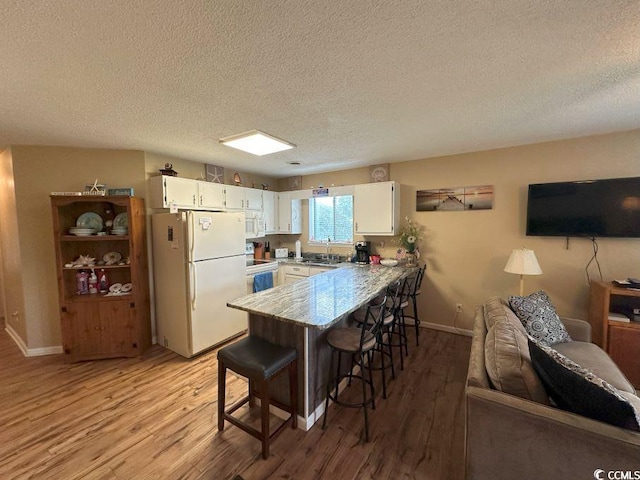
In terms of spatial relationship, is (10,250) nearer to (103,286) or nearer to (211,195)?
(103,286)

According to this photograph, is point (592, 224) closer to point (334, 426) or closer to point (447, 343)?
point (447, 343)

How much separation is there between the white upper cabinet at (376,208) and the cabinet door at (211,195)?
208 cm

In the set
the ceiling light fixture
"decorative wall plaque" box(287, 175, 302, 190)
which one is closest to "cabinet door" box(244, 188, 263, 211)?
"decorative wall plaque" box(287, 175, 302, 190)

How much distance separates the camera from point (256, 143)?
298 cm

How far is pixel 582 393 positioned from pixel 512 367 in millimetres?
272

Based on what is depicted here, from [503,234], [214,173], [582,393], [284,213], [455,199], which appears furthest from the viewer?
[284,213]

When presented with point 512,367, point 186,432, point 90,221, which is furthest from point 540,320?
point 90,221

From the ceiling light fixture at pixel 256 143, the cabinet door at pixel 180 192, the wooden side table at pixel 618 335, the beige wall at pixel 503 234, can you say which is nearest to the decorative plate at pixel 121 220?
the cabinet door at pixel 180 192

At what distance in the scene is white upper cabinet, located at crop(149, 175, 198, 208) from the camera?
128 inches

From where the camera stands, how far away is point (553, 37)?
136 cm

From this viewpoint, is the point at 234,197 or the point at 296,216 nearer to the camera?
the point at 234,197

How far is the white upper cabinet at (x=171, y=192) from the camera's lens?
10.7 ft

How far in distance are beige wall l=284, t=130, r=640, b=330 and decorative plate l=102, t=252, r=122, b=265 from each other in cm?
368

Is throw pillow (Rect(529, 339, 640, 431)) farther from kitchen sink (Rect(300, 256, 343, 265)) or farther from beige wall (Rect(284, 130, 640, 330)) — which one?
kitchen sink (Rect(300, 256, 343, 265))
